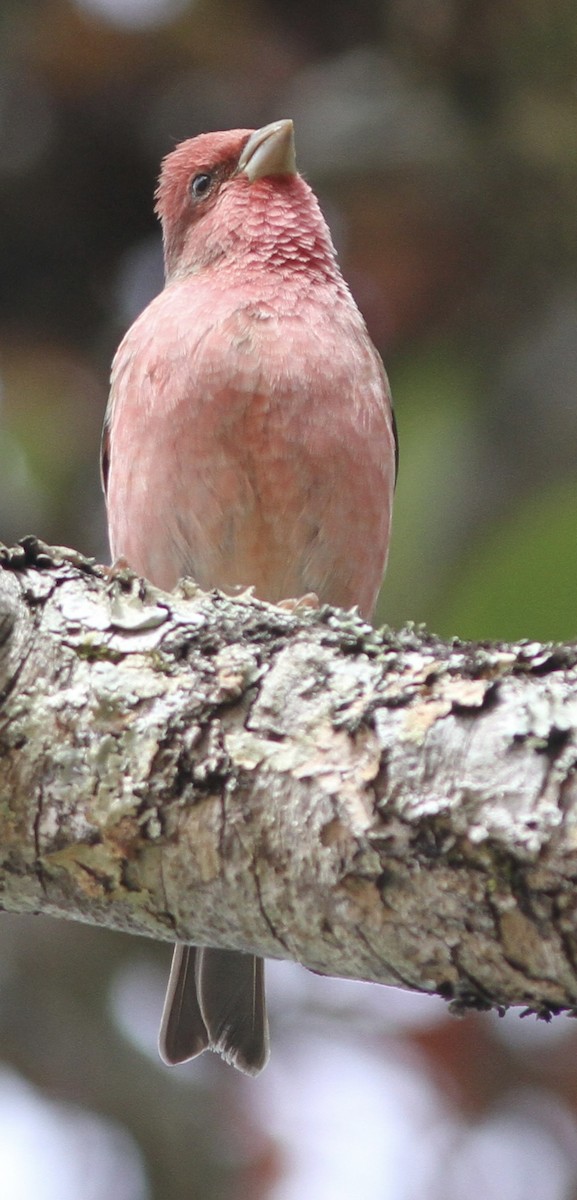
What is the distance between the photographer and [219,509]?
3963 millimetres

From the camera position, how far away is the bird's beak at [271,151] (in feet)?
14.2

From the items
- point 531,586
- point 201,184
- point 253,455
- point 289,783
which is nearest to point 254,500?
point 253,455

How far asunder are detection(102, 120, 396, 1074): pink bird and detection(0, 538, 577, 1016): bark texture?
1346 millimetres

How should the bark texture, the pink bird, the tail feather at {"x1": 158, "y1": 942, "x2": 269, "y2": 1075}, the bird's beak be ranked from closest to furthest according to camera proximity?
the bark texture
the tail feather at {"x1": 158, "y1": 942, "x2": 269, "y2": 1075}
the pink bird
the bird's beak

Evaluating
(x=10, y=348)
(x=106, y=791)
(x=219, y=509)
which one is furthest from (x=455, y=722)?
(x=10, y=348)

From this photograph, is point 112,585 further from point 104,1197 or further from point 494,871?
point 104,1197

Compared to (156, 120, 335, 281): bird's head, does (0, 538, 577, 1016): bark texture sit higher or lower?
lower

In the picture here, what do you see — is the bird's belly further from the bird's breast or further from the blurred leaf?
the blurred leaf

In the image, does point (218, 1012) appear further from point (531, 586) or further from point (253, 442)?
point (253, 442)

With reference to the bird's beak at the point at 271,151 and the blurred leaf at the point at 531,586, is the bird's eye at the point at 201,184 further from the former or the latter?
the blurred leaf at the point at 531,586

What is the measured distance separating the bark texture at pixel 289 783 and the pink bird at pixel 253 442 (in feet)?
4.42

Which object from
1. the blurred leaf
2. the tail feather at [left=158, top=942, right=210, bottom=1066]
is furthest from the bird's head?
the tail feather at [left=158, top=942, right=210, bottom=1066]

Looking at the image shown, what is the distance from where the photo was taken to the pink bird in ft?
12.8

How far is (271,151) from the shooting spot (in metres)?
4.36
